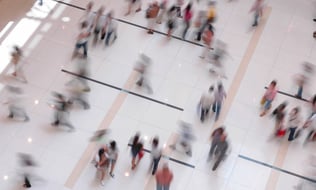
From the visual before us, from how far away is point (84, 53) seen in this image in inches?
540

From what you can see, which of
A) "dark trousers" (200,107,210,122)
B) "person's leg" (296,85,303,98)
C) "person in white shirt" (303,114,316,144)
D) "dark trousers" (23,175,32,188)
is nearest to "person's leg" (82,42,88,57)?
"dark trousers" (200,107,210,122)

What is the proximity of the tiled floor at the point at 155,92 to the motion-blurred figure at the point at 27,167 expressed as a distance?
20 centimetres

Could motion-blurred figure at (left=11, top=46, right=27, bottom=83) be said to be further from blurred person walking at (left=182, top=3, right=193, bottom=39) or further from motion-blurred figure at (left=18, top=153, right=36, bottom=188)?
blurred person walking at (left=182, top=3, right=193, bottom=39)

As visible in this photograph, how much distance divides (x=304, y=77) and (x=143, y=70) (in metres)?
4.12

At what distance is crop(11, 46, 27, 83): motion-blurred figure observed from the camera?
1271 cm

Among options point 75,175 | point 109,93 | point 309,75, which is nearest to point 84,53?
point 109,93

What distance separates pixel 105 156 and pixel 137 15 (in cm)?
565

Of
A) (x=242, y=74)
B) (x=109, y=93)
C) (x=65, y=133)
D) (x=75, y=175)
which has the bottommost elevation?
(x=75, y=175)

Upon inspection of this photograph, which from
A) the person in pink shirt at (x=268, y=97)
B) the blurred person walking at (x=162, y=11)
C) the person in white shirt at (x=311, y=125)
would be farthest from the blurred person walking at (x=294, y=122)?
the blurred person walking at (x=162, y=11)

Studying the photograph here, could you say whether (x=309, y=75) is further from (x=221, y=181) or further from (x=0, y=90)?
(x=0, y=90)

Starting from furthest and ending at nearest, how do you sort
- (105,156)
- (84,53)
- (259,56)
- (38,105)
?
(259,56)
(84,53)
(38,105)
(105,156)

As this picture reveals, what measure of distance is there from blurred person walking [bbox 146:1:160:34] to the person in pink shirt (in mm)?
3845

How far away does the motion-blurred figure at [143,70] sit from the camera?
12.9 meters

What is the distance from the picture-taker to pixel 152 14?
48.8 feet
